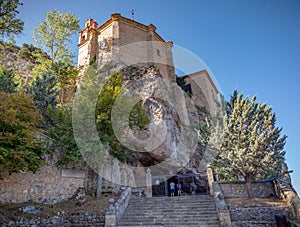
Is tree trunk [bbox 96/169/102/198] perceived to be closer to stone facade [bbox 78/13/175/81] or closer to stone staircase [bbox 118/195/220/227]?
stone staircase [bbox 118/195/220/227]

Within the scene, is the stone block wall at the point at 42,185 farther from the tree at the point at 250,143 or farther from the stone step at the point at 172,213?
the tree at the point at 250,143

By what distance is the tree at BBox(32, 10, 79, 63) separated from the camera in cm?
2336

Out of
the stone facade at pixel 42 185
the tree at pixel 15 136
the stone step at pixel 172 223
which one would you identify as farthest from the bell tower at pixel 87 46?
the stone step at pixel 172 223

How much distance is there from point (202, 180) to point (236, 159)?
837cm

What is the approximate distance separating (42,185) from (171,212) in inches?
272

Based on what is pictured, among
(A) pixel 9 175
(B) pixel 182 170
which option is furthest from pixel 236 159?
(A) pixel 9 175

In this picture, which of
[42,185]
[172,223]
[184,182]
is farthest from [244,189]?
[42,185]

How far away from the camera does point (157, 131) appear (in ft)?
61.3

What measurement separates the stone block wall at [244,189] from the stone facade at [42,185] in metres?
9.61

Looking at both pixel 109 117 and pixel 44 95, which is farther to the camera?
pixel 44 95

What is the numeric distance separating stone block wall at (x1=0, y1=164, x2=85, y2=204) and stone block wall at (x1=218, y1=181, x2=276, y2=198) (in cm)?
963

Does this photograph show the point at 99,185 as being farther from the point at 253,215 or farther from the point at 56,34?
the point at 56,34

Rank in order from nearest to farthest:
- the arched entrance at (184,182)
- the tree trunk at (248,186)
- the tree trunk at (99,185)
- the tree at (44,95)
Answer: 1. the tree trunk at (99,185)
2. the tree trunk at (248,186)
3. the tree at (44,95)
4. the arched entrance at (184,182)

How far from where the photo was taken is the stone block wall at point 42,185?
29.4 ft
